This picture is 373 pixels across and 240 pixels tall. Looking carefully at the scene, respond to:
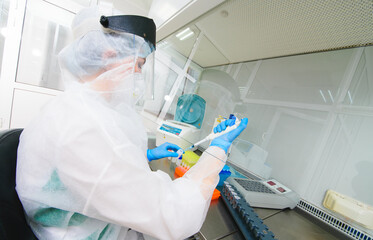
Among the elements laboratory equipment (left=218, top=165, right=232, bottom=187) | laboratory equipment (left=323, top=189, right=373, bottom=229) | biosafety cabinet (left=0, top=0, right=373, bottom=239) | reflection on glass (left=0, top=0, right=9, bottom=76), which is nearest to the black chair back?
laboratory equipment (left=218, top=165, right=232, bottom=187)

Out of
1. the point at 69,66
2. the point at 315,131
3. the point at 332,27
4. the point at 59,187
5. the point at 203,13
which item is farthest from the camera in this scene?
the point at 203,13

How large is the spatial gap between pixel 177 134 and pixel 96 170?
857 mm

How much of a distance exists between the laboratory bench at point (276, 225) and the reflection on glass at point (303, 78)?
0.74 metres

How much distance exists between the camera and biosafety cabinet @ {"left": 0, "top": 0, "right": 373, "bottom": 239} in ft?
2.50

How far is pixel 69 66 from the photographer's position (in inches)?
25.5

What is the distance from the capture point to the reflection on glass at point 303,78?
2.99 feet

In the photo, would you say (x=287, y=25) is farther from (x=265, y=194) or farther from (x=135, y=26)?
(x=265, y=194)

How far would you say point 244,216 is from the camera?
625 mm

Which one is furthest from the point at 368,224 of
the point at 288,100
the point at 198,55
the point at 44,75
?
the point at 44,75

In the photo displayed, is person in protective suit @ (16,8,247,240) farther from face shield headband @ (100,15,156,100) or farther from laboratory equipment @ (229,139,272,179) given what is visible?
laboratory equipment @ (229,139,272,179)

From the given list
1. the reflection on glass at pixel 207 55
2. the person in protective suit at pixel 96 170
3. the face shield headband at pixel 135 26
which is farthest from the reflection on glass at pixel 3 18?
the reflection on glass at pixel 207 55

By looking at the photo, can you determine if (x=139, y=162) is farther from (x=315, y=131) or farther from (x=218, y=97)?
(x=218, y=97)

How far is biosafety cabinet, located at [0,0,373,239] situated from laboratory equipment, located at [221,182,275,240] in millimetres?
425

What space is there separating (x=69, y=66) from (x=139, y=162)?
1.84 feet
